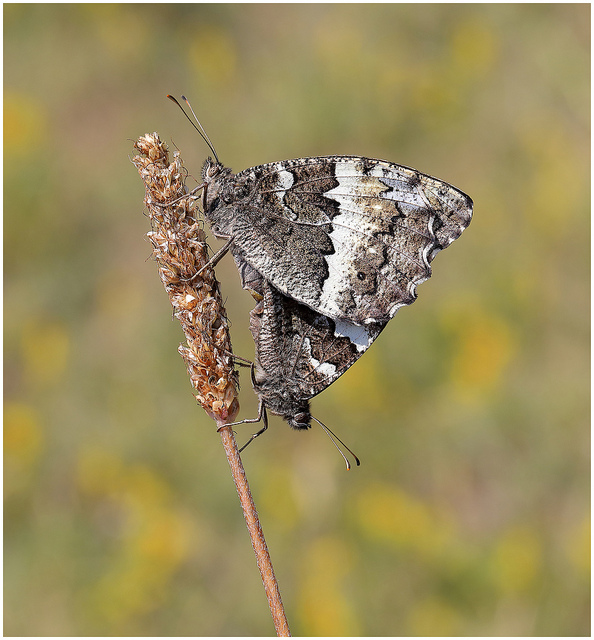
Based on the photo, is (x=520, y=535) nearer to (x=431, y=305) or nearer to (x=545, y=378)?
(x=545, y=378)

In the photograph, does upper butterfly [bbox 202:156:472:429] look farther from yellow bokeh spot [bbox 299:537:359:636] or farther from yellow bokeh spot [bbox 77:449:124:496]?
yellow bokeh spot [bbox 77:449:124:496]

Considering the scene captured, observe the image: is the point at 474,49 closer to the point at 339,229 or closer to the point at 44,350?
the point at 44,350

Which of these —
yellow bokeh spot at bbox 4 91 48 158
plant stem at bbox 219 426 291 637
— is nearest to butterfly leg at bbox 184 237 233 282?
plant stem at bbox 219 426 291 637

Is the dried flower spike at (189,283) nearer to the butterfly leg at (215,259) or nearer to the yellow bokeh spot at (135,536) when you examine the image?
the butterfly leg at (215,259)

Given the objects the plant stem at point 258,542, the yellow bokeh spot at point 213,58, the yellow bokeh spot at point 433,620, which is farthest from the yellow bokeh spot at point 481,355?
the yellow bokeh spot at point 213,58

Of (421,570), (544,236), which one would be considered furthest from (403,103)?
(421,570)

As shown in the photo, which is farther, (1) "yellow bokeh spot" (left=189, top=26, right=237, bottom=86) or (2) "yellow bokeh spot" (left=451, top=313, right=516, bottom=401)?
→ (1) "yellow bokeh spot" (left=189, top=26, right=237, bottom=86)

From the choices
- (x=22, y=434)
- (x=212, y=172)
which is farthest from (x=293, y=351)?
(x=22, y=434)
